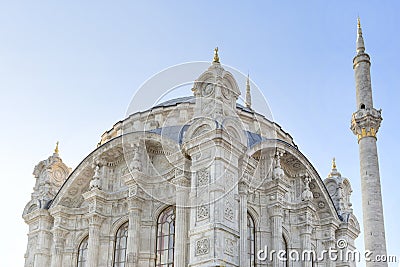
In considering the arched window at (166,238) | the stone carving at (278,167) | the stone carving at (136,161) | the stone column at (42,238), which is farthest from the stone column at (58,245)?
the stone carving at (278,167)

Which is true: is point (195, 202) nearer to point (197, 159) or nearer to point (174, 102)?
point (197, 159)

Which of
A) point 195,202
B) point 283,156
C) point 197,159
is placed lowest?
point 195,202

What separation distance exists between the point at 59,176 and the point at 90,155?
12.9 ft

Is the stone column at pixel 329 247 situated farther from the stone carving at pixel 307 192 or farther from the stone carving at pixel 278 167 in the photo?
the stone carving at pixel 278 167

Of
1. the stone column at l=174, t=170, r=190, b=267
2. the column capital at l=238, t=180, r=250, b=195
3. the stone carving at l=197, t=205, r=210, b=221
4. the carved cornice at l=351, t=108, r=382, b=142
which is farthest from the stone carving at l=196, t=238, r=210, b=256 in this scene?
the carved cornice at l=351, t=108, r=382, b=142

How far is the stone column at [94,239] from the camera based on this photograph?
26375 millimetres

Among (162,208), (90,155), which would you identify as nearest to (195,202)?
(162,208)

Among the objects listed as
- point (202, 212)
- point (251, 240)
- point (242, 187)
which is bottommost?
point (251, 240)

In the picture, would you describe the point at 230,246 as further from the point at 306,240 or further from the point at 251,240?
the point at 306,240

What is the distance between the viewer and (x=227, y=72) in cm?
2547

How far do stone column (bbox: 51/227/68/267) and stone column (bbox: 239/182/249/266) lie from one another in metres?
9.09

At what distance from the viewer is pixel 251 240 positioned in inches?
1043

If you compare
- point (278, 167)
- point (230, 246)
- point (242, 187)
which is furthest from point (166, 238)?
point (278, 167)

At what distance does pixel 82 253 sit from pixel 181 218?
6.76 metres
